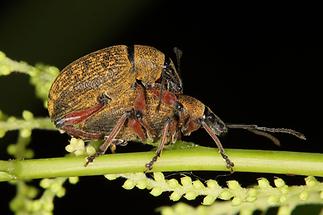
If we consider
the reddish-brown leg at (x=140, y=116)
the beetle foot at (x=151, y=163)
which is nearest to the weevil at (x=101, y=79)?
the reddish-brown leg at (x=140, y=116)

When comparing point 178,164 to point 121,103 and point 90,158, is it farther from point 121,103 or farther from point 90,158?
point 121,103

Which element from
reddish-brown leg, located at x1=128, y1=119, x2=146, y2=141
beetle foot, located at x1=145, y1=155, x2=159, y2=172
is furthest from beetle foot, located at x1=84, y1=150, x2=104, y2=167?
reddish-brown leg, located at x1=128, y1=119, x2=146, y2=141

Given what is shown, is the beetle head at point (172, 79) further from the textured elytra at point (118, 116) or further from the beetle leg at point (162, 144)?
the beetle leg at point (162, 144)

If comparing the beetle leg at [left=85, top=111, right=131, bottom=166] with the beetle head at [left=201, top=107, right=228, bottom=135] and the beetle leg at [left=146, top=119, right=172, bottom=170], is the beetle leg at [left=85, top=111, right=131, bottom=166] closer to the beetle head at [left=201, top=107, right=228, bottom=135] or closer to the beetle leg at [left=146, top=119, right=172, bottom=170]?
the beetle leg at [left=146, top=119, right=172, bottom=170]

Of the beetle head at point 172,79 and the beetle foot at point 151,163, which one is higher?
the beetle head at point 172,79

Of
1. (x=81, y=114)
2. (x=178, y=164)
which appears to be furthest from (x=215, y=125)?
(x=178, y=164)

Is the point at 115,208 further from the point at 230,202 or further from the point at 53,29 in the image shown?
the point at 230,202

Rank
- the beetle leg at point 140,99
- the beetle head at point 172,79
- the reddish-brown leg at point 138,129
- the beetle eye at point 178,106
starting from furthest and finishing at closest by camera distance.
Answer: the beetle head at point 172,79 < the beetle eye at point 178,106 < the beetle leg at point 140,99 < the reddish-brown leg at point 138,129
